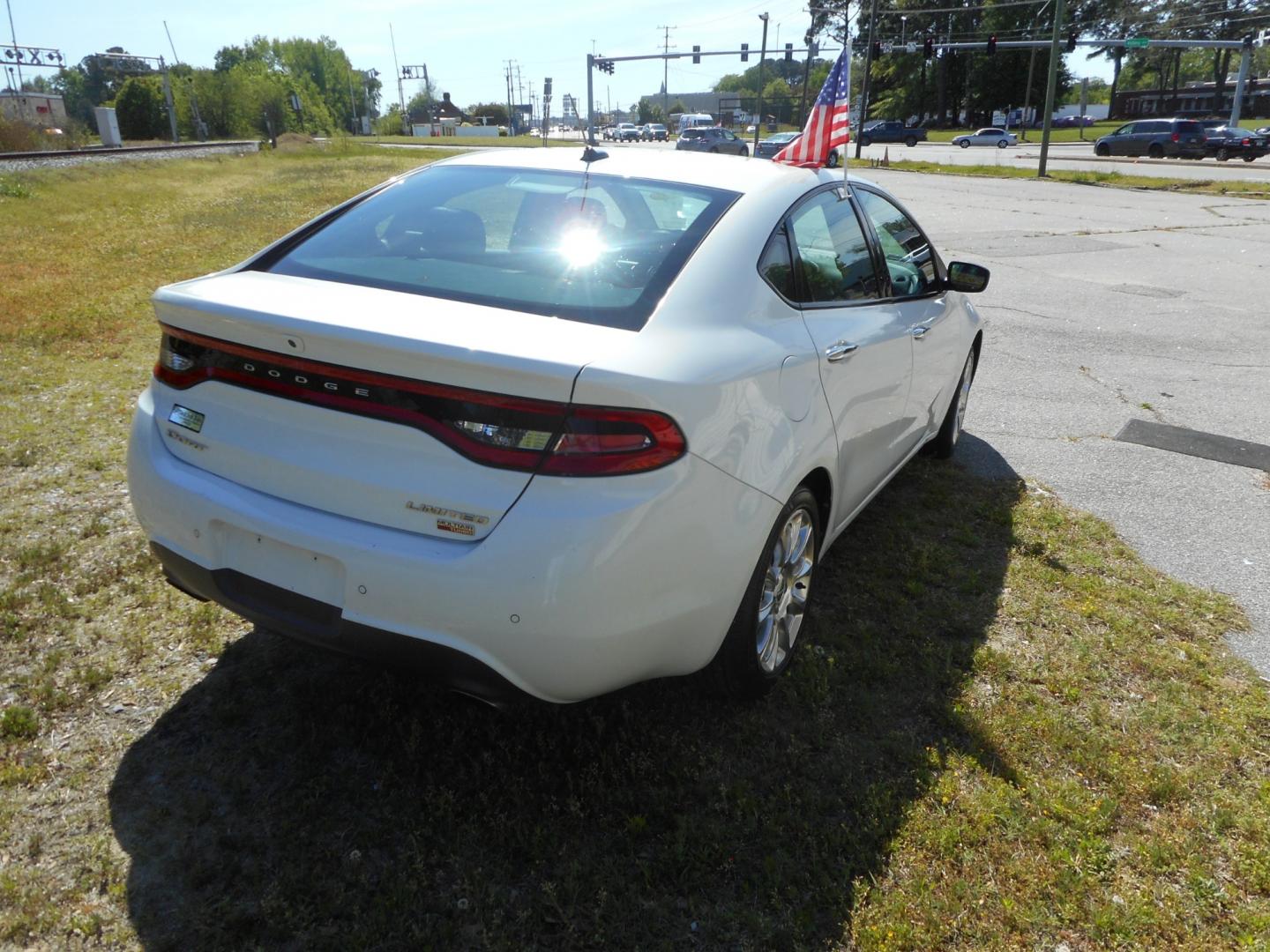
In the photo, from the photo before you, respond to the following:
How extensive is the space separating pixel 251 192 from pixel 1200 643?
2321 centimetres

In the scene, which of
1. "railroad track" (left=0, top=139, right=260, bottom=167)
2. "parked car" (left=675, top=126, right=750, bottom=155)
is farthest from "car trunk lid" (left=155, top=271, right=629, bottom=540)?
"parked car" (left=675, top=126, right=750, bottom=155)

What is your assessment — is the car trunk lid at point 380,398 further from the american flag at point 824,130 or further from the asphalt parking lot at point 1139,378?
the asphalt parking lot at point 1139,378

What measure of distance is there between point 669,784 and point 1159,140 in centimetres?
4764

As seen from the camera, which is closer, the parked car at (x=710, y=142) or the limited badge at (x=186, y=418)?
the limited badge at (x=186, y=418)

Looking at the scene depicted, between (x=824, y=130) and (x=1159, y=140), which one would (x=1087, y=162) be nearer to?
(x=1159, y=140)

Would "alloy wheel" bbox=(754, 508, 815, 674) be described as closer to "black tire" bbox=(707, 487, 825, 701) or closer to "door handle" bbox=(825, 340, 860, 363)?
"black tire" bbox=(707, 487, 825, 701)

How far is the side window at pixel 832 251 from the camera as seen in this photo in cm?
330

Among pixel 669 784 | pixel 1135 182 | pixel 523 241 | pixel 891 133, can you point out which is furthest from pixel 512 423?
pixel 891 133

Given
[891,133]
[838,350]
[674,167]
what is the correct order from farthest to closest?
[891,133] < [674,167] < [838,350]

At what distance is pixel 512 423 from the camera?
2.25 metres

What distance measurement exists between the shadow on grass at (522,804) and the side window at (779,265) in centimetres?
129

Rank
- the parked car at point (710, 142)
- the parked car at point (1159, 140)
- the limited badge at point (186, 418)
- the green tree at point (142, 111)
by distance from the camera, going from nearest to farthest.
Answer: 1. the limited badge at point (186, 418)
2. the parked car at point (1159, 140)
3. the parked car at point (710, 142)
4. the green tree at point (142, 111)

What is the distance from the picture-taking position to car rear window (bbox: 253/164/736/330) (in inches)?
105

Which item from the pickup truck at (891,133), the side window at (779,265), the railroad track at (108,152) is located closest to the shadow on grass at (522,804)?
the side window at (779,265)
